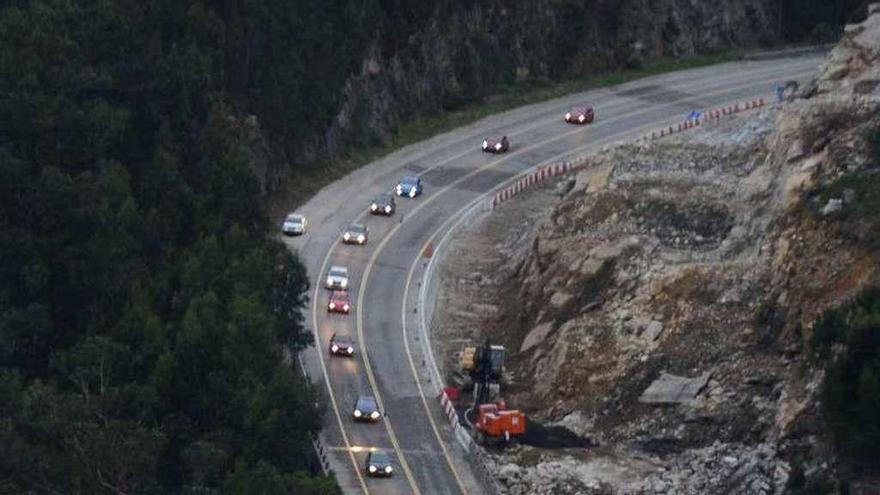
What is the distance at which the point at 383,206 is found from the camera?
4562 inches

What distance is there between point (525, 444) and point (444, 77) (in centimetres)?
5358

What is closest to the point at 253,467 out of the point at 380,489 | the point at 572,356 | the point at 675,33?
the point at 380,489

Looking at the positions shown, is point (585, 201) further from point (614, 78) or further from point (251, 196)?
point (614, 78)

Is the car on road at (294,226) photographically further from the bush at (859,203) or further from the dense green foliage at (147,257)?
the bush at (859,203)

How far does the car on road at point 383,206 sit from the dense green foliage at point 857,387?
131ft

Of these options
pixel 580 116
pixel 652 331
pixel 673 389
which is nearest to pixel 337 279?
pixel 652 331

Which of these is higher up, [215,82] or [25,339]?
[215,82]

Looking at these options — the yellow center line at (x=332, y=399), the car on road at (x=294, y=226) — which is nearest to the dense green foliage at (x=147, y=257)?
the yellow center line at (x=332, y=399)

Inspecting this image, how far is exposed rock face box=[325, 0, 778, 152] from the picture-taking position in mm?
130375

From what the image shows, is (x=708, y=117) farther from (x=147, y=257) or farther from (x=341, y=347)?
(x=147, y=257)

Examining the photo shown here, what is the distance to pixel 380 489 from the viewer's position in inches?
3226

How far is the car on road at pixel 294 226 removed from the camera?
111125 millimetres

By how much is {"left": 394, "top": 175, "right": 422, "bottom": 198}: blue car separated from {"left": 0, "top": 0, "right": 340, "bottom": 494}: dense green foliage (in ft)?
19.8

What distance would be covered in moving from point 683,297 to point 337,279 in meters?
18.5
